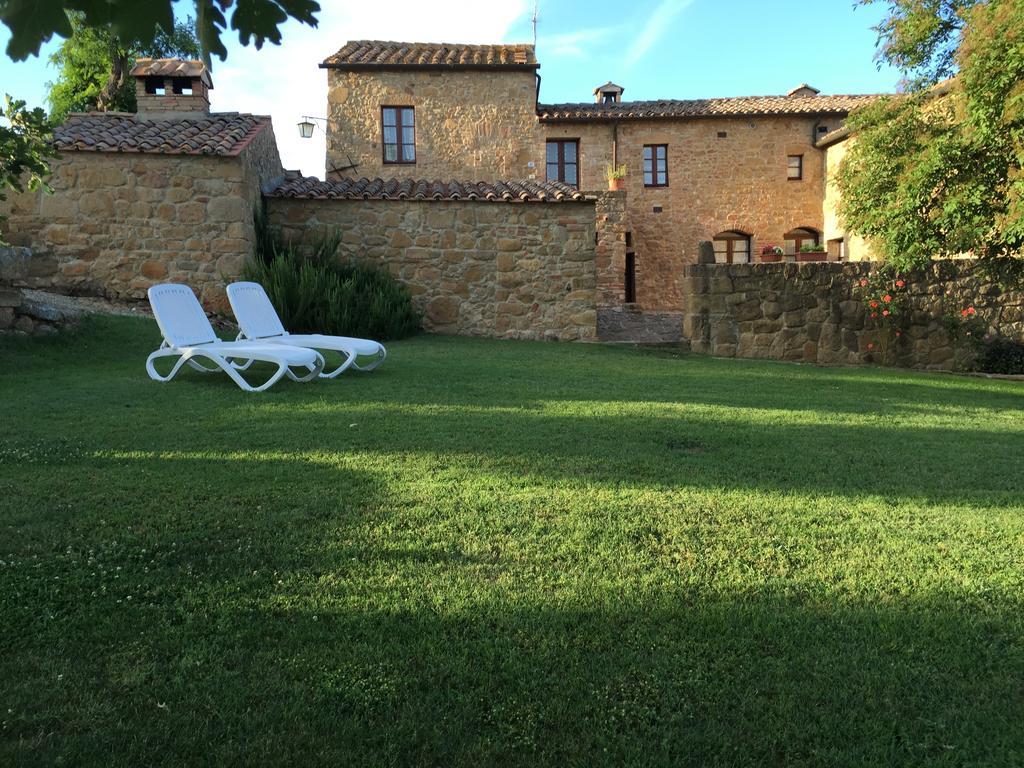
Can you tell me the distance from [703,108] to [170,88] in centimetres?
1531

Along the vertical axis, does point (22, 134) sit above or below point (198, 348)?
above

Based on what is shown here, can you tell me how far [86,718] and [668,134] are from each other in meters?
23.6

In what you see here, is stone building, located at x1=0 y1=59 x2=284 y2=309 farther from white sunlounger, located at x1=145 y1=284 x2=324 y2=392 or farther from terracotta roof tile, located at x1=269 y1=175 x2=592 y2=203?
white sunlounger, located at x1=145 y1=284 x2=324 y2=392

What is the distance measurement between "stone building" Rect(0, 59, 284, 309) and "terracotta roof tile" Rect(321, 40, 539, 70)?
10293mm

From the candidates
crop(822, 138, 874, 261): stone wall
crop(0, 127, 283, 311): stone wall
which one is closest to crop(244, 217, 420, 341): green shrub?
crop(0, 127, 283, 311): stone wall

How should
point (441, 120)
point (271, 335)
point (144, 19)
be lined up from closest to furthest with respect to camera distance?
point (144, 19), point (271, 335), point (441, 120)

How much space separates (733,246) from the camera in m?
24.0

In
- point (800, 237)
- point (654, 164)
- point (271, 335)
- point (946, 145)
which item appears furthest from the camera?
point (800, 237)

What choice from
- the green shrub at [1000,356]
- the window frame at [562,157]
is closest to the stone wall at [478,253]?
the green shrub at [1000,356]

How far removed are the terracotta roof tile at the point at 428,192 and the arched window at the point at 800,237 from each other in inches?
516

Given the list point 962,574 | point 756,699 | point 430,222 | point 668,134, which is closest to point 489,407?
point 962,574

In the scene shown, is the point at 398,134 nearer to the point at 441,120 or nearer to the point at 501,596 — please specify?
the point at 441,120

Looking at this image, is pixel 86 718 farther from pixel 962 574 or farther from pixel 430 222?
pixel 430 222

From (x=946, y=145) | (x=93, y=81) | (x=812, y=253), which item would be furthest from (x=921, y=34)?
(x=93, y=81)
